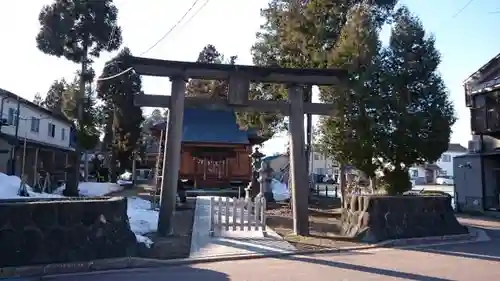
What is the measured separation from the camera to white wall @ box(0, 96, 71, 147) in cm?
2732

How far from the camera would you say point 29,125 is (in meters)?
30.5

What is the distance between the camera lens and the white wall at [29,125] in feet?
89.6

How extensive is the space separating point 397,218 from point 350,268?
4352 millimetres

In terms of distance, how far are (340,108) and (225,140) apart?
15.8m

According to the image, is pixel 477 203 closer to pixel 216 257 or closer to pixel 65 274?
pixel 216 257

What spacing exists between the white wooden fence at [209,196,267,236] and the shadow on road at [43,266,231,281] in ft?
12.5

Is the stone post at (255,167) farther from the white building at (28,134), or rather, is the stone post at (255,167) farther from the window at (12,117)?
the window at (12,117)

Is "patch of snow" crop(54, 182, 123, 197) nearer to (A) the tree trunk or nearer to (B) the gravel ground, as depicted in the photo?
(A) the tree trunk

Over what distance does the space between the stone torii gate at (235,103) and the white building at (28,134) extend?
54.9ft

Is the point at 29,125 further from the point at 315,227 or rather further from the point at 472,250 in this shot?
the point at 472,250

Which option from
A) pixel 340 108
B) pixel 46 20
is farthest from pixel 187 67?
pixel 46 20

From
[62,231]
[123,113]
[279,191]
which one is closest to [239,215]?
[62,231]

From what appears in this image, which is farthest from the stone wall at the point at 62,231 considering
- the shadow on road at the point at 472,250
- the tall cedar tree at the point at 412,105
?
the tall cedar tree at the point at 412,105

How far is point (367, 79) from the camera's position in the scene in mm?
12547
